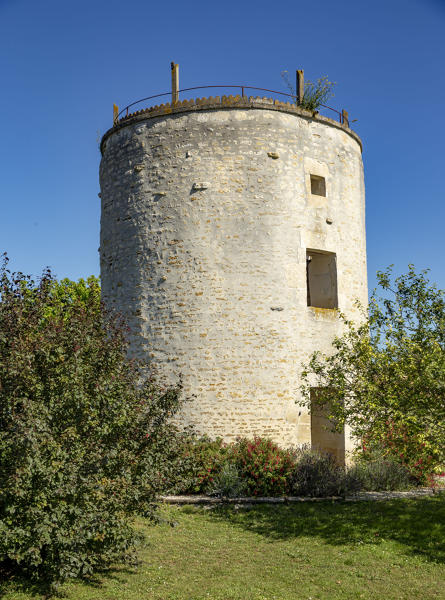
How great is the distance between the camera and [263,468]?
11.5 m

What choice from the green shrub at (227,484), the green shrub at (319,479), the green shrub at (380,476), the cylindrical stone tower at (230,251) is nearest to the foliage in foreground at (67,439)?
the green shrub at (227,484)

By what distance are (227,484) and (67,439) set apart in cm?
567

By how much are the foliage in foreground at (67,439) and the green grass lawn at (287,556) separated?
23.0 inches

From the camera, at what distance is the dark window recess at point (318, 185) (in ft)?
47.0

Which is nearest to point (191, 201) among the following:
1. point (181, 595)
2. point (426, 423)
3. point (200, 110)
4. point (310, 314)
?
point (200, 110)

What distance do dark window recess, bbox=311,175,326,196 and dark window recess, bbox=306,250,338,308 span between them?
1.52 meters

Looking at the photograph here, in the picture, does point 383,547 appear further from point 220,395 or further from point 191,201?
point 191,201

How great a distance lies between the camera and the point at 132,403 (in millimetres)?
7523

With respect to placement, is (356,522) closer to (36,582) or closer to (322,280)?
(36,582)

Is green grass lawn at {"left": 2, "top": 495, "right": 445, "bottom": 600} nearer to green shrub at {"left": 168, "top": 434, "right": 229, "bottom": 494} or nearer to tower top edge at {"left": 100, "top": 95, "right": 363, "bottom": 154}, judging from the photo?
green shrub at {"left": 168, "top": 434, "right": 229, "bottom": 494}

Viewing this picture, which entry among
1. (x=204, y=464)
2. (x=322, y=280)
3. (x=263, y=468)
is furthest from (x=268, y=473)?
(x=322, y=280)

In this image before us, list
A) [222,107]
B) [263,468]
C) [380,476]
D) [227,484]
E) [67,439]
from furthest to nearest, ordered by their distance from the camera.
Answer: [222,107] → [380,476] → [263,468] → [227,484] → [67,439]

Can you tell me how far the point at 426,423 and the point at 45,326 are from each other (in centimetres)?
552

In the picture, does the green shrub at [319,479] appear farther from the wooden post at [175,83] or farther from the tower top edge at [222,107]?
the wooden post at [175,83]
